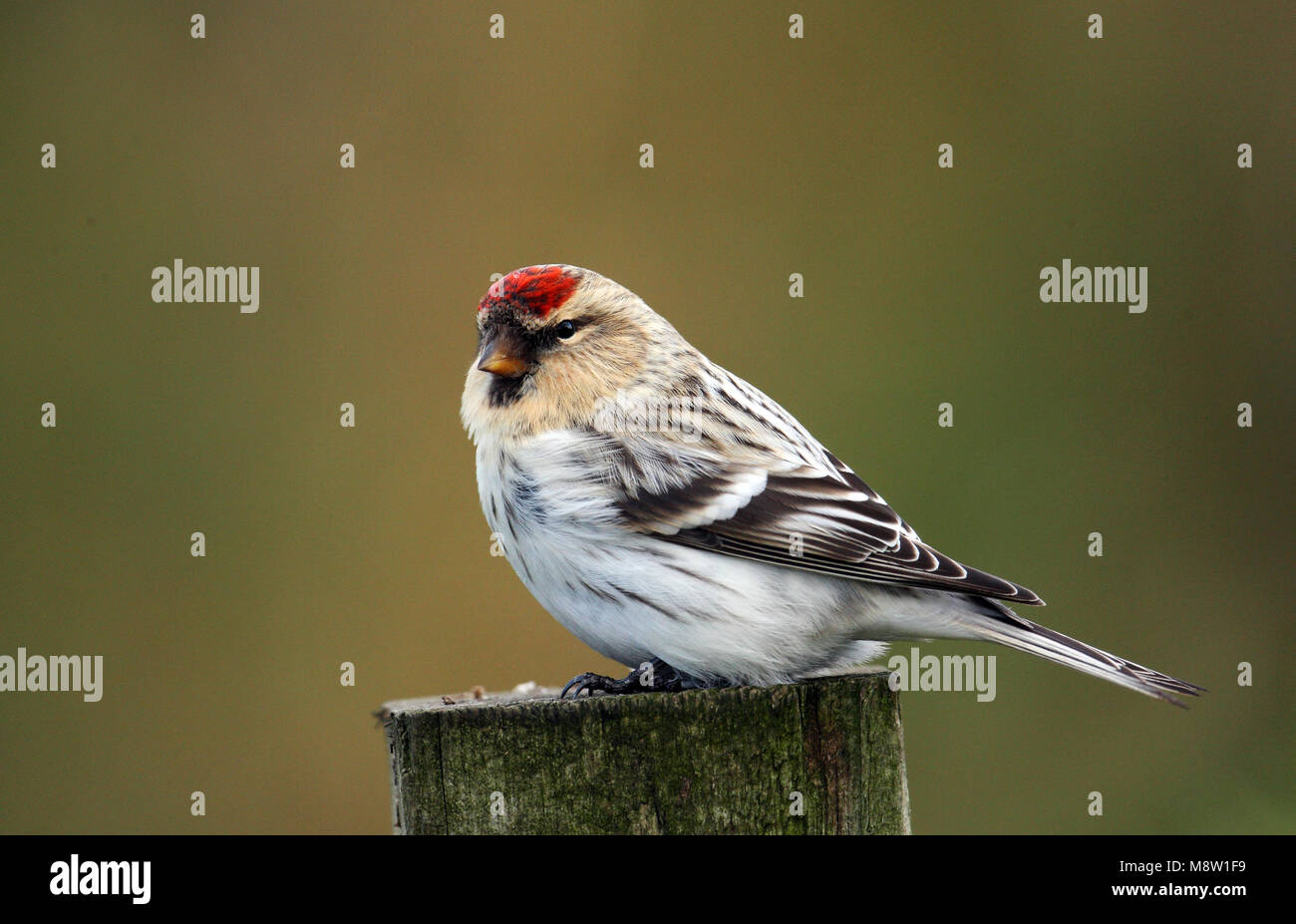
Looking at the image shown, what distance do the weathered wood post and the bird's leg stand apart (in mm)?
713

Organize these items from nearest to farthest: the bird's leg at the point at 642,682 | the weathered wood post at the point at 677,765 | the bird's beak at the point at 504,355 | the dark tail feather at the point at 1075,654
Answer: the weathered wood post at the point at 677,765 < the dark tail feather at the point at 1075,654 < the bird's leg at the point at 642,682 < the bird's beak at the point at 504,355

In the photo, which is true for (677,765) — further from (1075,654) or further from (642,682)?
(1075,654)

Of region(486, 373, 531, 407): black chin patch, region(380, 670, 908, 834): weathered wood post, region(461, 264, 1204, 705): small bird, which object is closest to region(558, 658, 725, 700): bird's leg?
region(461, 264, 1204, 705): small bird

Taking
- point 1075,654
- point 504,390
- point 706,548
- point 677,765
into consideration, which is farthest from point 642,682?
point 1075,654

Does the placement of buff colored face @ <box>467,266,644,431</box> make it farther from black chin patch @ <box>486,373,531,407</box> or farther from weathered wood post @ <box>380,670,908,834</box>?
weathered wood post @ <box>380,670,908,834</box>

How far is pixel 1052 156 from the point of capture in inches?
356

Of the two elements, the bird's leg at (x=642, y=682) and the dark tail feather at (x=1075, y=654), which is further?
the bird's leg at (x=642, y=682)

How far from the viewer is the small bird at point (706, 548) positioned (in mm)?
4262

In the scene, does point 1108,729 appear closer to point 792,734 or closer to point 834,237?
point 834,237

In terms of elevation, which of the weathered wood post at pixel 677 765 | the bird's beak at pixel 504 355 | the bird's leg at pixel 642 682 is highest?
the bird's beak at pixel 504 355

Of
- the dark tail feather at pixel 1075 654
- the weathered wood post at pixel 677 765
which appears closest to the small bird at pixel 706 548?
the dark tail feather at pixel 1075 654

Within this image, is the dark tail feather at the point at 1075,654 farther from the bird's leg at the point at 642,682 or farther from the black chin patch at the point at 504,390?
the black chin patch at the point at 504,390

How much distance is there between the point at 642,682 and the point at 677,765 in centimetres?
105

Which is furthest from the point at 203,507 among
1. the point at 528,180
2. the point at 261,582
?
the point at 528,180
